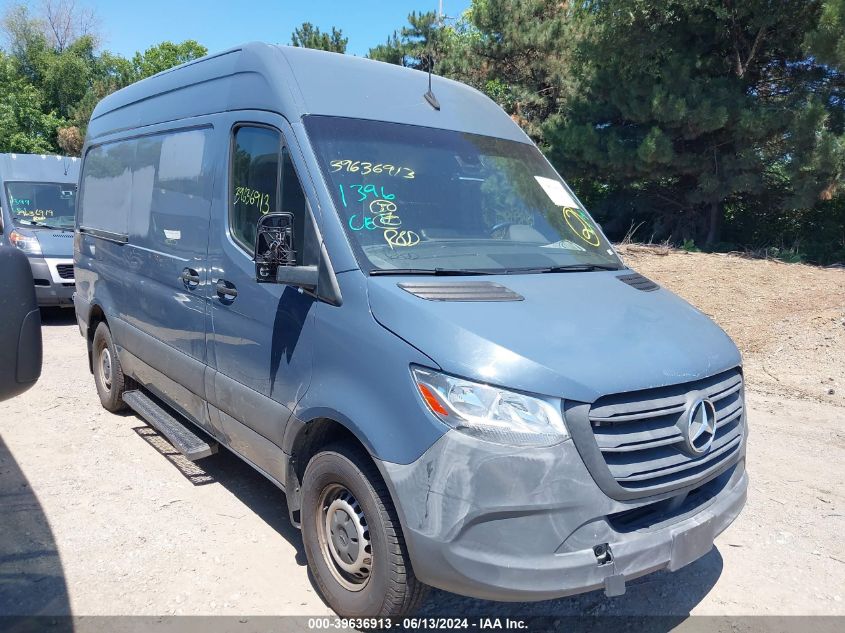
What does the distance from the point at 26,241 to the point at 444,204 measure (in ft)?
28.6

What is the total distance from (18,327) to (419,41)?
1883cm

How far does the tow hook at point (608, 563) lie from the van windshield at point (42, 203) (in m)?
10.3

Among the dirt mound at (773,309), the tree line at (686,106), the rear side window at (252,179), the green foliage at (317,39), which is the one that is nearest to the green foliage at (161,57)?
the green foliage at (317,39)

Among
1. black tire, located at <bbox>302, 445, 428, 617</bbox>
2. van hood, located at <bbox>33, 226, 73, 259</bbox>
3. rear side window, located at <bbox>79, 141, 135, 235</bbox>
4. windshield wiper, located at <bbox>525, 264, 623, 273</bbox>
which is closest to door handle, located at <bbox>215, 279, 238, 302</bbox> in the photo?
black tire, located at <bbox>302, 445, 428, 617</bbox>

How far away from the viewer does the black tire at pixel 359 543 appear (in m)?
2.79

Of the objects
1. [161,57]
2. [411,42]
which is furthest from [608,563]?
[161,57]

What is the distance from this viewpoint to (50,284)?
9.78 m

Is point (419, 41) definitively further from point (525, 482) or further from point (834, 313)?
point (525, 482)

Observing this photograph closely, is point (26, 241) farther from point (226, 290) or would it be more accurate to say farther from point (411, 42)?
point (411, 42)

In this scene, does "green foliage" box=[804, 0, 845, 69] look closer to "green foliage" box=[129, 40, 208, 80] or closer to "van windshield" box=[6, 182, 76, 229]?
"van windshield" box=[6, 182, 76, 229]

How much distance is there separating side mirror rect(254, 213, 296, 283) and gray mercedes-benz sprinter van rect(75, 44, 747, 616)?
0.01 meters

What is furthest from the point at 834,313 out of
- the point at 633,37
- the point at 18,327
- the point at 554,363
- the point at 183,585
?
the point at 18,327

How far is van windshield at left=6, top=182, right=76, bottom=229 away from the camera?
10492mm

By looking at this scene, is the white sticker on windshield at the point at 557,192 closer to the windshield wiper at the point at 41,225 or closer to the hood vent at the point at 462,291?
the hood vent at the point at 462,291
